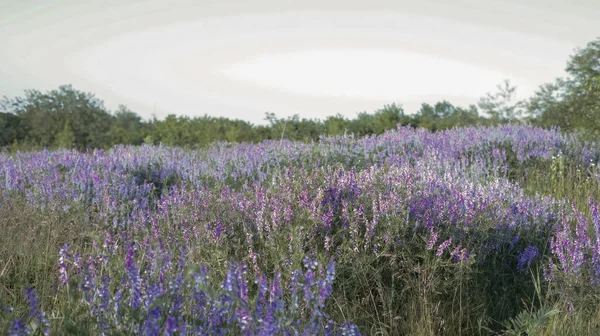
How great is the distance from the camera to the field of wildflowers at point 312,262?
2.36 metres

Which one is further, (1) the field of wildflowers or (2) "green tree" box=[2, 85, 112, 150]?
(2) "green tree" box=[2, 85, 112, 150]

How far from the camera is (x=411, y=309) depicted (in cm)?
353

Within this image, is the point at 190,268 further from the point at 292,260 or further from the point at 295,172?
the point at 295,172

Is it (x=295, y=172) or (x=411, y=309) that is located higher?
(x=295, y=172)

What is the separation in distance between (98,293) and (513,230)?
11.3 ft

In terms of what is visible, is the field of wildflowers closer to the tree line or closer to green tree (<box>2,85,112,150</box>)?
the tree line

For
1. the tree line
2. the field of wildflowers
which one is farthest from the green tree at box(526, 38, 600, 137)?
the field of wildflowers

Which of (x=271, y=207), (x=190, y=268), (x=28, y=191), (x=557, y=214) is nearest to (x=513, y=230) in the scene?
(x=557, y=214)

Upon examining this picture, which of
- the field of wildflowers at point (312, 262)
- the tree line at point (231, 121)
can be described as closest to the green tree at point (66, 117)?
the tree line at point (231, 121)

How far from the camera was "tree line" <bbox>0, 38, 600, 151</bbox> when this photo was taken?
13.7 m

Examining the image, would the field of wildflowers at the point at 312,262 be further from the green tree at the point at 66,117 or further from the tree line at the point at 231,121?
the green tree at the point at 66,117

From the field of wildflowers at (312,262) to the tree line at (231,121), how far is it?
7.31 metres

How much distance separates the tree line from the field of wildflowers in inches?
288

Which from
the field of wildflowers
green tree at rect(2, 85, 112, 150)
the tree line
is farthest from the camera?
green tree at rect(2, 85, 112, 150)
